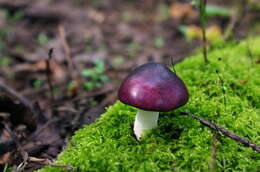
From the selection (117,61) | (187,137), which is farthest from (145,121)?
(117,61)

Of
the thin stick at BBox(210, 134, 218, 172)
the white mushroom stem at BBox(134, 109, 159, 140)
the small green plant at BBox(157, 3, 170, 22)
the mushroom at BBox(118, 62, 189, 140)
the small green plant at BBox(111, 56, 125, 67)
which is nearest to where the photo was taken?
the thin stick at BBox(210, 134, 218, 172)

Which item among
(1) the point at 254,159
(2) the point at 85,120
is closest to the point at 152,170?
(1) the point at 254,159

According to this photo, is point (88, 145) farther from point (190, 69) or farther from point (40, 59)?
point (40, 59)

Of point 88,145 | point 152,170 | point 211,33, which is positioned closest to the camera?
point 152,170

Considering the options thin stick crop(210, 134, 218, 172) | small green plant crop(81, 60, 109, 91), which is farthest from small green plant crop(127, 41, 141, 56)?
thin stick crop(210, 134, 218, 172)

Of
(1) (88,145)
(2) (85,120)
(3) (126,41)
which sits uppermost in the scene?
(1) (88,145)

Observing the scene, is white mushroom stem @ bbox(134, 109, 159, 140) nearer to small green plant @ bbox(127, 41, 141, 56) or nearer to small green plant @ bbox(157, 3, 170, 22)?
small green plant @ bbox(127, 41, 141, 56)

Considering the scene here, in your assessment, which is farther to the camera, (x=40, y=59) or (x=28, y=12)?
(x=28, y=12)
